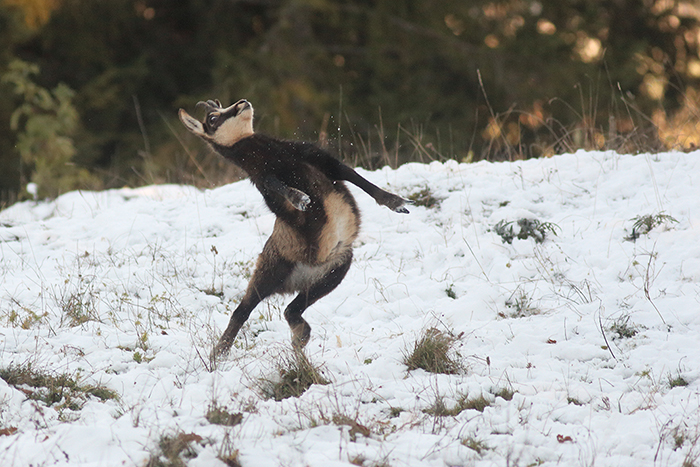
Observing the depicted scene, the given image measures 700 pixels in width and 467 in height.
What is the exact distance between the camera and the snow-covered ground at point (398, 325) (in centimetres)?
319

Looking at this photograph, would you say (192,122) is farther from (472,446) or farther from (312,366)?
(472,446)

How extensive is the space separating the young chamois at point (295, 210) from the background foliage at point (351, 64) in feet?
29.3

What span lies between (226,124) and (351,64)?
40.0 ft

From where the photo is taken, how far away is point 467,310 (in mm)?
4969

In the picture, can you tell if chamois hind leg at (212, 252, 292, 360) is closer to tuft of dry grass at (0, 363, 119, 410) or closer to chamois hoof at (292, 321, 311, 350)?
chamois hoof at (292, 321, 311, 350)

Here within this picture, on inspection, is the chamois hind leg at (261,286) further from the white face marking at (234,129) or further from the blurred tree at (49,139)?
the blurred tree at (49,139)

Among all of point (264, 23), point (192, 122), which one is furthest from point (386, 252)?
point (264, 23)

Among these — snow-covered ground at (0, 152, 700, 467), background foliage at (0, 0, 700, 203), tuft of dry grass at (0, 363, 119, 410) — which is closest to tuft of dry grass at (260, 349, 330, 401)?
snow-covered ground at (0, 152, 700, 467)

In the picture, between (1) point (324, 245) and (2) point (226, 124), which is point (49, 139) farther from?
(1) point (324, 245)

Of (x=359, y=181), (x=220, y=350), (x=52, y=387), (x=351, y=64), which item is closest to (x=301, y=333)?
(x=220, y=350)

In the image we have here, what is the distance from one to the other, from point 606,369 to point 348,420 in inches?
66.7

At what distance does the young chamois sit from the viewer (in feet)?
14.1

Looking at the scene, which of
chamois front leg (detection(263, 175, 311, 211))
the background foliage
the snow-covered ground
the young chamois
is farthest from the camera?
the background foliage

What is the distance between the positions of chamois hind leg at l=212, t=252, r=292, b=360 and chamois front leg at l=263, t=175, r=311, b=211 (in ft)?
1.61
